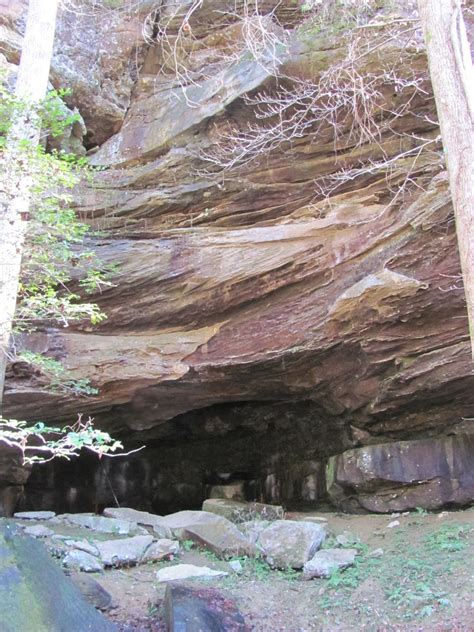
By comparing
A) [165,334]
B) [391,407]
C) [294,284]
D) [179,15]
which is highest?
[179,15]

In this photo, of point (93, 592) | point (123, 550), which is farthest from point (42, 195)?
point (123, 550)

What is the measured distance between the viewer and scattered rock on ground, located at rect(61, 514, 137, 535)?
9078 mm

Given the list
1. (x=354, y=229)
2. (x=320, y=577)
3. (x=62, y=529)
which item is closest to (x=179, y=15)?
(x=354, y=229)

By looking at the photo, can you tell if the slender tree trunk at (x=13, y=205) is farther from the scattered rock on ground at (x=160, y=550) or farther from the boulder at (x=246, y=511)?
the boulder at (x=246, y=511)

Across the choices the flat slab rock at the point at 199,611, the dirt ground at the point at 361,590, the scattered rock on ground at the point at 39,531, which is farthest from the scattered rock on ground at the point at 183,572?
the scattered rock on ground at the point at 39,531

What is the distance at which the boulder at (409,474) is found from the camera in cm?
939

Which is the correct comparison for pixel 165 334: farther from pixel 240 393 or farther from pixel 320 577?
pixel 320 577

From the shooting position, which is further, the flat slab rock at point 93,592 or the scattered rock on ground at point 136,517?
the scattered rock on ground at point 136,517

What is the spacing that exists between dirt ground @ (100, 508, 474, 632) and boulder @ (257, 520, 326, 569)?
0.55 ft

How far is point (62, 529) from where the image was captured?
356 inches

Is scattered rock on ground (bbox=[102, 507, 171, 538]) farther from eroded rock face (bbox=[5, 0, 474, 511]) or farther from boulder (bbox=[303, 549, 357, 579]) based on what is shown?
boulder (bbox=[303, 549, 357, 579])

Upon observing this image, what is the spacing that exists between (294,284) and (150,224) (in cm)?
318

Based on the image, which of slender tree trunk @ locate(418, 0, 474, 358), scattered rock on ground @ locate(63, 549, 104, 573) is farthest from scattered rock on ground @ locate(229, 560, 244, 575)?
slender tree trunk @ locate(418, 0, 474, 358)

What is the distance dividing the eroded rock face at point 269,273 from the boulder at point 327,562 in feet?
10.4
